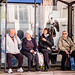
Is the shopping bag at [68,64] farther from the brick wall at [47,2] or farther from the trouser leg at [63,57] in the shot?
the brick wall at [47,2]

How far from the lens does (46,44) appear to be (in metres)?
9.70

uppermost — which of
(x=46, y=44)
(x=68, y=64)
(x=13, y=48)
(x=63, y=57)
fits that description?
(x=46, y=44)

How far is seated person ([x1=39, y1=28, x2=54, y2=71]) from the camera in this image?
9477 millimetres

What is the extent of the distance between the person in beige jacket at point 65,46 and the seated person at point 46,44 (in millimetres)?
340

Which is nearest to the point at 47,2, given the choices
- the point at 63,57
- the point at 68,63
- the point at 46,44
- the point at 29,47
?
the point at 46,44

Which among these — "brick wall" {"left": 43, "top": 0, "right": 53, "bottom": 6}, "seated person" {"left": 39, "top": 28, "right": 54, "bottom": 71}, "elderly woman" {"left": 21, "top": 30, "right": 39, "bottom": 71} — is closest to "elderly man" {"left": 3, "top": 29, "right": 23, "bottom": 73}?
"elderly woman" {"left": 21, "top": 30, "right": 39, "bottom": 71}

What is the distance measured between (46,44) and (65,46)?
69cm

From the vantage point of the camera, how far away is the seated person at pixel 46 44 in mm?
9477

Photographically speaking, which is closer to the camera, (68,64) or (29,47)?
(29,47)

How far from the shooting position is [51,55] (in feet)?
34.0

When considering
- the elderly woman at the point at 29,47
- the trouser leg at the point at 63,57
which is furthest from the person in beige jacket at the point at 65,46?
the elderly woman at the point at 29,47

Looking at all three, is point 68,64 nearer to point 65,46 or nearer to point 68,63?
point 68,63

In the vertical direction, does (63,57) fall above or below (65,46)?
below

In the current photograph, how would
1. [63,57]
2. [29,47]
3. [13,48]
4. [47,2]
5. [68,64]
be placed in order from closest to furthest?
1. [13,48]
2. [29,47]
3. [63,57]
4. [68,64]
5. [47,2]
